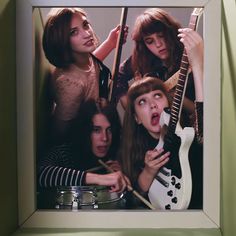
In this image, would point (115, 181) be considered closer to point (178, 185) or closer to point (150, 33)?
point (178, 185)

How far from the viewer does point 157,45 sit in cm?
123

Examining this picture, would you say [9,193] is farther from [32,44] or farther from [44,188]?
[32,44]

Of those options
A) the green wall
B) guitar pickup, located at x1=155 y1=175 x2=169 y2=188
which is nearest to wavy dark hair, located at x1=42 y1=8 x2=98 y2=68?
the green wall

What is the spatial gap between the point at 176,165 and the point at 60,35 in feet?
1.63

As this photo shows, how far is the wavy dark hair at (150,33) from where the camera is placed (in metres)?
1.22

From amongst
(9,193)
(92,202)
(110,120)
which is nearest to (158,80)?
(110,120)

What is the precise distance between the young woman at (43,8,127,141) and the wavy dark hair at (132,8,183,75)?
0.10 m

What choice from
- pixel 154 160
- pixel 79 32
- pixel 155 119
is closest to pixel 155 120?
pixel 155 119

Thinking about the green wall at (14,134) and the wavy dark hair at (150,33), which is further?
the wavy dark hair at (150,33)

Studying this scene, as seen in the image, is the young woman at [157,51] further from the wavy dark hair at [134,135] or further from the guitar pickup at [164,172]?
the guitar pickup at [164,172]

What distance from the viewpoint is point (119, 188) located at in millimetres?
1230

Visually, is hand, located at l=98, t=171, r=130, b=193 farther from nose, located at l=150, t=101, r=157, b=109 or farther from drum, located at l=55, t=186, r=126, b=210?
nose, located at l=150, t=101, r=157, b=109

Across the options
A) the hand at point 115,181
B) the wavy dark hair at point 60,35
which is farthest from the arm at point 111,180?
the wavy dark hair at point 60,35

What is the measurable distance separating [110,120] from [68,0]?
0.36m
